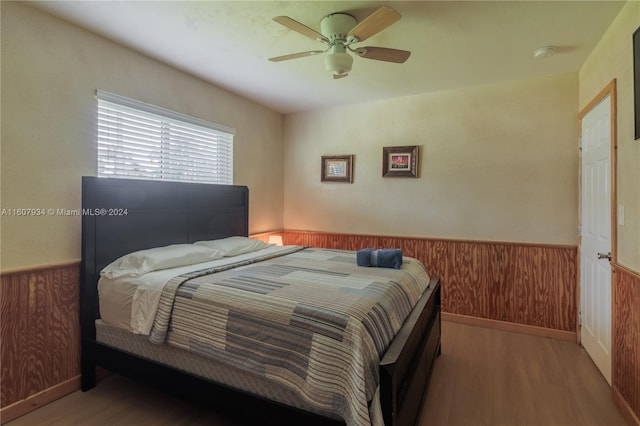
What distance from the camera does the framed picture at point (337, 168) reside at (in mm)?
4164

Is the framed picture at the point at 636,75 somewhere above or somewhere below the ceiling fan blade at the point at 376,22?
below

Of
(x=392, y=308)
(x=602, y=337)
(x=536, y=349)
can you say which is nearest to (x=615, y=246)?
(x=602, y=337)

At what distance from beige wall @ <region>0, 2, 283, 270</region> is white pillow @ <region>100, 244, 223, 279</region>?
324mm

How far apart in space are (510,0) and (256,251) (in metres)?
2.72

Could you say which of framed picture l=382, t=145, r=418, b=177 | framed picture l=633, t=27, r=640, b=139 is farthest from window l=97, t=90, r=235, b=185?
framed picture l=633, t=27, r=640, b=139

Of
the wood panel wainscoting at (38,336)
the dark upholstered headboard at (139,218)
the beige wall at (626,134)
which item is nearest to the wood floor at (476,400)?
the wood panel wainscoting at (38,336)

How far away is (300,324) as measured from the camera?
152 cm

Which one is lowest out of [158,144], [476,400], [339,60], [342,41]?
[476,400]

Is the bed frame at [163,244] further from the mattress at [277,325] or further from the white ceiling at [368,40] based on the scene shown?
the white ceiling at [368,40]

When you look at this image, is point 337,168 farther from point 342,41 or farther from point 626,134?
point 626,134

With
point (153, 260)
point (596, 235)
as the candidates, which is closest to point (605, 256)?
point (596, 235)

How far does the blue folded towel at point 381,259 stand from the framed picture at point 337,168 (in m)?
1.80

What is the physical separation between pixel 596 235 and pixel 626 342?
934 millimetres

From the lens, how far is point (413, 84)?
3.41 metres
